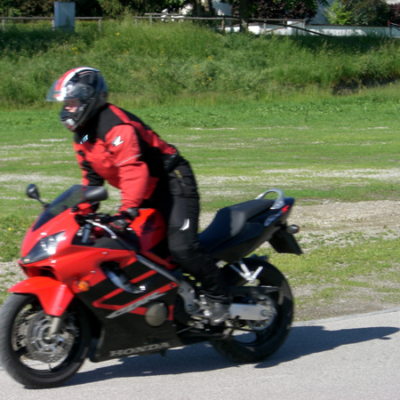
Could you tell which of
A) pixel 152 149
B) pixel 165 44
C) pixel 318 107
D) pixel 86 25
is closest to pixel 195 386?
pixel 152 149

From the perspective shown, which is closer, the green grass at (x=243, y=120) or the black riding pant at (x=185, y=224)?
the black riding pant at (x=185, y=224)

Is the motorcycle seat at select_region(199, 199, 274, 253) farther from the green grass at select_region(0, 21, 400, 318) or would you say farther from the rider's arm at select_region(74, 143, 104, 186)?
the green grass at select_region(0, 21, 400, 318)

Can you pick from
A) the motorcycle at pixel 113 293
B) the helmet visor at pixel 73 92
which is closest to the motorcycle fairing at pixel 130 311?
the motorcycle at pixel 113 293

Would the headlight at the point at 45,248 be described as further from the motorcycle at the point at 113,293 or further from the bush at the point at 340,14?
the bush at the point at 340,14

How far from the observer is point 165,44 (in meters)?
35.7

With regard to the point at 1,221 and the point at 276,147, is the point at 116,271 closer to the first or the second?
the point at 1,221

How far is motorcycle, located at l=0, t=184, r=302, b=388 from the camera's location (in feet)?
13.2

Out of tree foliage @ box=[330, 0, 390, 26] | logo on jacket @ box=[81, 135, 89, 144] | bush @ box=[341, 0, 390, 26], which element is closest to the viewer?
logo on jacket @ box=[81, 135, 89, 144]

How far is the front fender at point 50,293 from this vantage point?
3.99 metres

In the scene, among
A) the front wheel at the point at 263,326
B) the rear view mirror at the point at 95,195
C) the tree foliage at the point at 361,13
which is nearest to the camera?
the rear view mirror at the point at 95,195

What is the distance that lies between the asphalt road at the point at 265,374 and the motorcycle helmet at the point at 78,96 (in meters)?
1.65

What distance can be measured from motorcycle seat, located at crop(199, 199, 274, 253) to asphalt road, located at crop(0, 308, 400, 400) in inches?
34.8

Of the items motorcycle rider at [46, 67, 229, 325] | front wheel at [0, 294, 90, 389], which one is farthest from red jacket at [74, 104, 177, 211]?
front wheel at [0, 294, 90, 389]

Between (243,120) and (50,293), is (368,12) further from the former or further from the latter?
(50,293)
